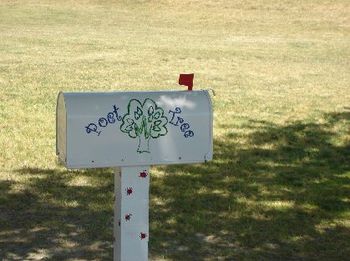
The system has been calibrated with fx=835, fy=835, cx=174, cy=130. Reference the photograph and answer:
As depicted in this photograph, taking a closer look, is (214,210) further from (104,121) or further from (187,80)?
(104,121)

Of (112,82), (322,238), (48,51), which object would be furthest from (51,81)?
(322,238)

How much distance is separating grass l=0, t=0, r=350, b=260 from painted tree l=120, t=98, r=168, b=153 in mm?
1924

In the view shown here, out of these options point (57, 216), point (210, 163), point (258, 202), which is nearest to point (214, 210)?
point (258, 202)

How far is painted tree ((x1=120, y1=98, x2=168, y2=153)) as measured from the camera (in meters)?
4.70

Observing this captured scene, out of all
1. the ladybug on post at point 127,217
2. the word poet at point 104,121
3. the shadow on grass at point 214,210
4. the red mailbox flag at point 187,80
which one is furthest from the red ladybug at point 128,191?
the shadow on grass at point 214,210

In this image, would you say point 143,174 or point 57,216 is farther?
point 57,216

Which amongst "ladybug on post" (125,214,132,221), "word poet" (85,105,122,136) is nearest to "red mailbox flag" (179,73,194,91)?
"word poet" (85,105,122,136)

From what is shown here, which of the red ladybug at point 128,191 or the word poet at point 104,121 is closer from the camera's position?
the word poet at point 104,121

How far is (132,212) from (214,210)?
9.57 feet

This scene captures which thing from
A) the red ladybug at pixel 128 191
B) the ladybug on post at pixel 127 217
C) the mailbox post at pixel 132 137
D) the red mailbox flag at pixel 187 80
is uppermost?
the red mailbox flag at pixel 187 80

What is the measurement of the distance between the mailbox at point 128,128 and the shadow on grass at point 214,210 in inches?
72.0

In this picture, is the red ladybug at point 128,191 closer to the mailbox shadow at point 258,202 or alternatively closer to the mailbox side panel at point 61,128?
the mailbox side panel at point 61,128

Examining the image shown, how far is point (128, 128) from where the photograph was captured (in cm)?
469

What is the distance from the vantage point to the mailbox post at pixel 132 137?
4.64m
